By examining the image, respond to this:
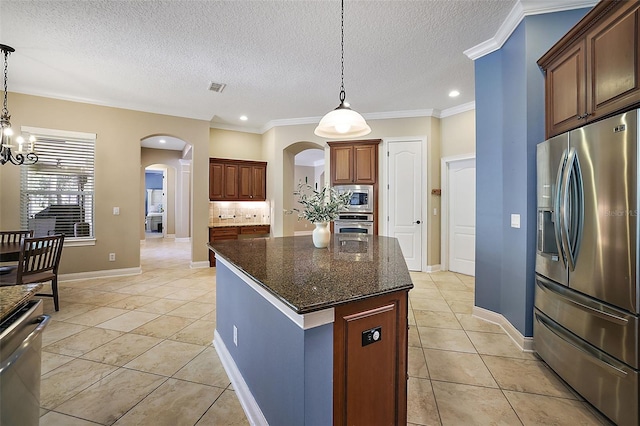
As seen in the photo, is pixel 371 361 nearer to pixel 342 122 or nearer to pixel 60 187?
pixel 342 122

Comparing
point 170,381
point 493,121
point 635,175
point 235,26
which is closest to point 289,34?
point 235,26

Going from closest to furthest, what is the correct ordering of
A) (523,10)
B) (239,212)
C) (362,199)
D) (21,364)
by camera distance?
(21,364) < (523,10) < (362,199) < (239,212)

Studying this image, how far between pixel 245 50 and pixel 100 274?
13.9 feet

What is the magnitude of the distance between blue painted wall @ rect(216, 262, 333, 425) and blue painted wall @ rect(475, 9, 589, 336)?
2.18m

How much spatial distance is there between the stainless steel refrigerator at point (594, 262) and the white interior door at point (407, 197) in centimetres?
292

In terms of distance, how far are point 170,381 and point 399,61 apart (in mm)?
3932

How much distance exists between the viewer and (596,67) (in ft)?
5.96

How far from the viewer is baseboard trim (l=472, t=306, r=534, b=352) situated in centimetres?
238

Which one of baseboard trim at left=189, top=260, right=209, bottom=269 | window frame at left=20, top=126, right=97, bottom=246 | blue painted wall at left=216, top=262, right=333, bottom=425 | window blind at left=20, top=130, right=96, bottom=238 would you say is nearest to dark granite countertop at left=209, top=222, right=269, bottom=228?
baseboard trim at left=189, top=260, right=209, bottom=269

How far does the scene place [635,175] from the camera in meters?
1.50

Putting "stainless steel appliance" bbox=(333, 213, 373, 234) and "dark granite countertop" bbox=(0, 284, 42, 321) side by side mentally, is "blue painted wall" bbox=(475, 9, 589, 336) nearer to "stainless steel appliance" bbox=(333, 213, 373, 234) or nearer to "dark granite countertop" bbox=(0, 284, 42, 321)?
"stainless steel appliance" bbox=(333, 213, 373, 234)

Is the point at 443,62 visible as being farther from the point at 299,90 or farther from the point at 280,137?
the point at 280,137

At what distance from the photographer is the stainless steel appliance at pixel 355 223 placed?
17.4 ft

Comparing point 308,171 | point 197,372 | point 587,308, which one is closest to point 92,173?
point 197,372
